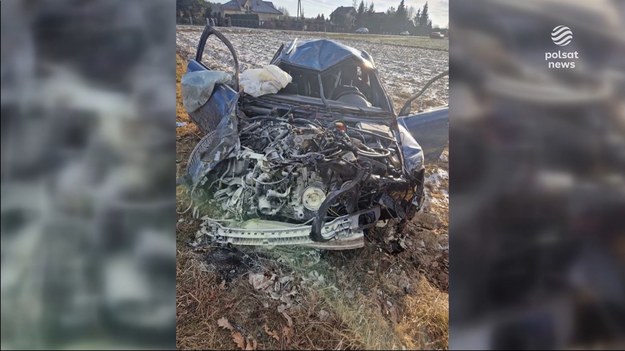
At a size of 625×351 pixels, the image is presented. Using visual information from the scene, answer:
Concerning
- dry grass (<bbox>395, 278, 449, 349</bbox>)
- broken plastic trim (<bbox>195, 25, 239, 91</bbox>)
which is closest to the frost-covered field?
broken plastic trim (<bbox>195, 25, 239, 91</bbox>)

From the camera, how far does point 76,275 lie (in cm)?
182

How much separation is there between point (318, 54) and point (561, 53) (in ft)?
3.94

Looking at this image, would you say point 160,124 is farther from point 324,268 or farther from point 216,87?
point 324,268

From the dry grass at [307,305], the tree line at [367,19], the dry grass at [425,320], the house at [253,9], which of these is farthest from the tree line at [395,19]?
the dry grass at [425,320]

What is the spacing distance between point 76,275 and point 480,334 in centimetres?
196

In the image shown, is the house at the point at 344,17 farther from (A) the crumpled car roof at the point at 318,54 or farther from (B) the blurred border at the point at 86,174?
(B) the blurred border at the point at 86,174

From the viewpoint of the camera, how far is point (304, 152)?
1.93 metres

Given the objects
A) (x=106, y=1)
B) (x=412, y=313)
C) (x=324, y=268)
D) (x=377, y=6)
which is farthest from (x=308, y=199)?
(x=106, y=1)

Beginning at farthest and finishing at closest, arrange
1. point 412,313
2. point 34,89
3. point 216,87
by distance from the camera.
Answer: point 216,87, point 412,313, point 34,89

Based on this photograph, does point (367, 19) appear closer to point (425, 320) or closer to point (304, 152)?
point (304, 152)

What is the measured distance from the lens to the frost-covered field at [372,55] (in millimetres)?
1971

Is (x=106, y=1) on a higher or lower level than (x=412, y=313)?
higher

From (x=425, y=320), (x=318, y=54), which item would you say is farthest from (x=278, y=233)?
(x=318, y=54)

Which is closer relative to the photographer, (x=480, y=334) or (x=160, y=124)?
(x=160, y=124)
